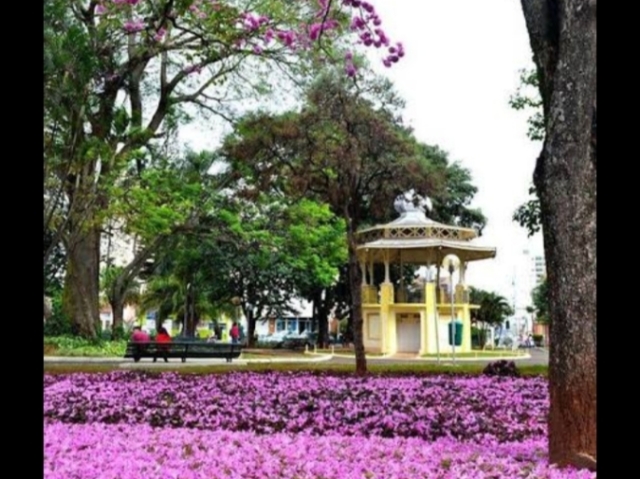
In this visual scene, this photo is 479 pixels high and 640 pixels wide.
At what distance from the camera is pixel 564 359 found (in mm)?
4785

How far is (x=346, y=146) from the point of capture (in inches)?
616

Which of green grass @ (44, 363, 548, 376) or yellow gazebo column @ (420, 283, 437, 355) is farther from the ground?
yellow gazebo column @ (420, 283, 437, 355)

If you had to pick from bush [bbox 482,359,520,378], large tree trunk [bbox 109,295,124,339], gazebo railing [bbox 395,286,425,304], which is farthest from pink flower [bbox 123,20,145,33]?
gazebo railing [bbox 395,286,425,304]

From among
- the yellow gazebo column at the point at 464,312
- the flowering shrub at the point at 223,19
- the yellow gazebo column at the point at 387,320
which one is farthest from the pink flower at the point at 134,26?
the yellow gazebo column at the point at 464,312

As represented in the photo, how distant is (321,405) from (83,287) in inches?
743

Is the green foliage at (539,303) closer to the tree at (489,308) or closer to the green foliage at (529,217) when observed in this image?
the tree at (489,308)

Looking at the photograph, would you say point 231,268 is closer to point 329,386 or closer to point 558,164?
point 329,386

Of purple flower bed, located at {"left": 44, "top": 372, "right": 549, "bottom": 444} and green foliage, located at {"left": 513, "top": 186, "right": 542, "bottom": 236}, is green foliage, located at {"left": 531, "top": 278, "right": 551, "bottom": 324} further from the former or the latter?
purple flower bed, located at {"left": 44, "top": 372, "right": 549, "bottom": 444}

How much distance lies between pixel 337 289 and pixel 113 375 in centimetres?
2617

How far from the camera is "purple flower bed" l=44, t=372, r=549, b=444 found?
739cm

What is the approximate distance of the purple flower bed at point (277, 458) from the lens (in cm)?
455

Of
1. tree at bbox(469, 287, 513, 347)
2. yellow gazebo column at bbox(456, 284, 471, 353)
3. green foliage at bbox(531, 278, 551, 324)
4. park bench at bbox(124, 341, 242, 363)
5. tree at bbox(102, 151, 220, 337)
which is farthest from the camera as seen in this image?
green foliage at bbox(531, 278, 551, 324)
